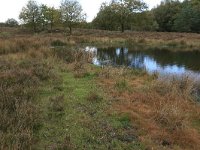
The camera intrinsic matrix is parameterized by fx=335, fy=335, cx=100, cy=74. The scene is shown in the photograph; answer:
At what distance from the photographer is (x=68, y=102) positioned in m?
10.3

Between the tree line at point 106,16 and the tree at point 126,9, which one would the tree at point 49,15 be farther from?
the tree at point 126,9

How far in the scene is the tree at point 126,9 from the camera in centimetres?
6785

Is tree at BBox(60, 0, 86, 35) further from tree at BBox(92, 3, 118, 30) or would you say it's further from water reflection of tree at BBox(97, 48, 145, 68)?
water reflection of tree at BBox(97, 48, 145, 68)

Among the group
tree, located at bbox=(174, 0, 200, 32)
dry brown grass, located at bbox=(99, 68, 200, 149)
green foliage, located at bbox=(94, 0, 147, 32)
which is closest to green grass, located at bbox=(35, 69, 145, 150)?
dry brown grass, located at bbox=(99, 68, 200, 149)

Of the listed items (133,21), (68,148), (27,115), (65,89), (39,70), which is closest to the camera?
(68,148)

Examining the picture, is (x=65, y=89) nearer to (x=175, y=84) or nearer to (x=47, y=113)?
(x=47, y=113)

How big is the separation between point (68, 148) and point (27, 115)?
1680mm

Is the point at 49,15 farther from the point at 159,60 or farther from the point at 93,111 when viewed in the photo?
the point at 93,111

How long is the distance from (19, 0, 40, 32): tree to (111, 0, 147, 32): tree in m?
15.8

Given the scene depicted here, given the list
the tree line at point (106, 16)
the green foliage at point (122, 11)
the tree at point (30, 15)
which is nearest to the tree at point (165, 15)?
the tree line at point (106, 16)

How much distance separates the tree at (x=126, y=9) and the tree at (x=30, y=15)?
51.9 feet

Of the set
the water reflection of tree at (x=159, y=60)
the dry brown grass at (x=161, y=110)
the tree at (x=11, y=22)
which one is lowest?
the water reflection of tree at (x=159, y=60)

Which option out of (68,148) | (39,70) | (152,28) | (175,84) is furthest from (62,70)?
(152,28)

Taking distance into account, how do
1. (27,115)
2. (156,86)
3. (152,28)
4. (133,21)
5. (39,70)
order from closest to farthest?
(27,115) → (156,86) → (39,70) → (133,21) → (152,28)
